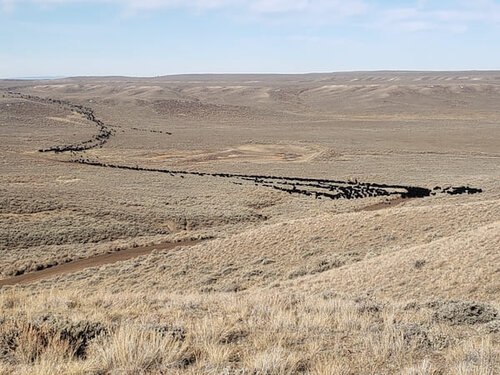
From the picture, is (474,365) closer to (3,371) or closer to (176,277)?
(3,371)

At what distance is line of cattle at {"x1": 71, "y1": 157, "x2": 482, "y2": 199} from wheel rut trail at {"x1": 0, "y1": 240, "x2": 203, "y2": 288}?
58.5 ft

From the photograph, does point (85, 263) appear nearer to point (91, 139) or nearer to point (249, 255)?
point (249, 255)

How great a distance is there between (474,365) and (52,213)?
95.2ft

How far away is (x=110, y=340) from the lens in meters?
5.93

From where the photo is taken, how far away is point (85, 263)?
71.1 ft

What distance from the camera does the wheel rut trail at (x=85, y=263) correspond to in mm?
19375

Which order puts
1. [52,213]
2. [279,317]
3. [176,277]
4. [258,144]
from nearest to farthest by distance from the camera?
[279,317], [176,277], [52,213], [258,144]

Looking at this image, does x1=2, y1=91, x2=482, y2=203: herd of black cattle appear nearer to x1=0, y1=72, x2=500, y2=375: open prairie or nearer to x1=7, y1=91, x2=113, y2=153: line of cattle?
x1=0, y1=72, x2=500, y2=375: open prairie

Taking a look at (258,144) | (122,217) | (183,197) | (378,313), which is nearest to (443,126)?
(258,144)

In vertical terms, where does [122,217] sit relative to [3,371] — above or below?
below

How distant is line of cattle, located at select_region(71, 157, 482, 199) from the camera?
127ft

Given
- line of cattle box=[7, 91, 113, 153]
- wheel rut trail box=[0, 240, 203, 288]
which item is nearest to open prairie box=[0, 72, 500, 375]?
wheel rut trail box=[0, 240, 203, 288]

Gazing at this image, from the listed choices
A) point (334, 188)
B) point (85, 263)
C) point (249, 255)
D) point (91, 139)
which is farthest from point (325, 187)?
point (91, 139)

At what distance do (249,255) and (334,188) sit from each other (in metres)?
24.2
